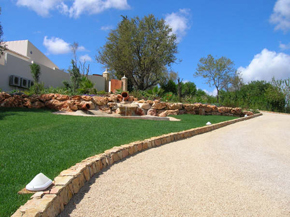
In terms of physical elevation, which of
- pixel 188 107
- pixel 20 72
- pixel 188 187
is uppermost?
pixel 20 72

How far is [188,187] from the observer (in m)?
3.52

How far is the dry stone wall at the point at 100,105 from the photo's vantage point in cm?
1071

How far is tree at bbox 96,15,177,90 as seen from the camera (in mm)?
22500

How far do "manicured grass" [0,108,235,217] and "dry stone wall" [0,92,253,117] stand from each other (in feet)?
10.3

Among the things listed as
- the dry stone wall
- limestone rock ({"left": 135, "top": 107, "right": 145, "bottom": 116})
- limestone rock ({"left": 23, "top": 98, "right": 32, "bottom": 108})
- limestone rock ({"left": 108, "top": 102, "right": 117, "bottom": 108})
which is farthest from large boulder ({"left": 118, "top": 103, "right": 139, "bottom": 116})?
limestone rock ({"left": 23, "top": 98, "right": 32, "bottom": 108})

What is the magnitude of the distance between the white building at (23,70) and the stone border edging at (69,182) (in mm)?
11377

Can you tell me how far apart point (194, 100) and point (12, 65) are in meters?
12.6

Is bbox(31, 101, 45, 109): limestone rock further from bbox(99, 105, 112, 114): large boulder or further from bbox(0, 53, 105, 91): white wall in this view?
bbox(0, 53, 105, 91): white wall

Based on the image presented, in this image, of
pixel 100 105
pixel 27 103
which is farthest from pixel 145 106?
pixel 27 103

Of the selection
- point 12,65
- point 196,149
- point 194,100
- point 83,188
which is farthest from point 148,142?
point 194,100

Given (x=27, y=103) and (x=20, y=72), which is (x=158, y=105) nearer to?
(x=27, y=103)

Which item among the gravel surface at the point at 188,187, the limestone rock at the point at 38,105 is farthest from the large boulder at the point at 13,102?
the gravel surface at the point at 188,187

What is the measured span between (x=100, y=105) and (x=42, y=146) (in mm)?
7920

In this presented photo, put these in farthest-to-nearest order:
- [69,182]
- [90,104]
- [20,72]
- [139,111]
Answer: [20,72] < [139,111] < [90,104] < [69,182]
